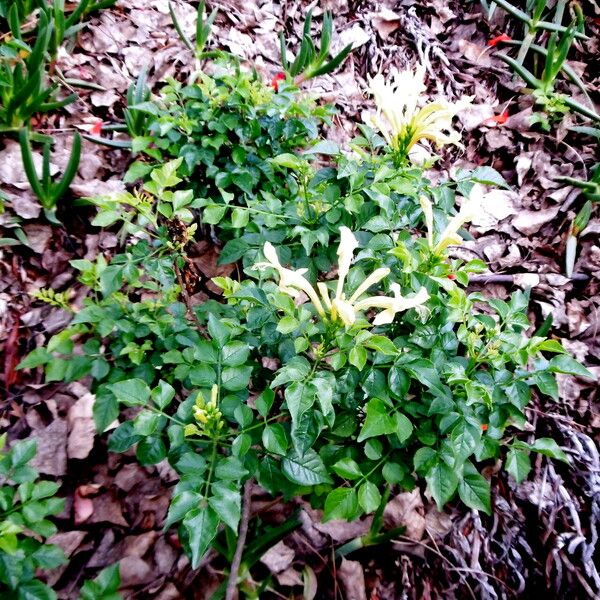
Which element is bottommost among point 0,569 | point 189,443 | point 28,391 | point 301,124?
point 28,391

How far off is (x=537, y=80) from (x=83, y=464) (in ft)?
8.60

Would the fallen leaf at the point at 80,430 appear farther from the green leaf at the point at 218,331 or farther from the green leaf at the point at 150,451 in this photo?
the green leaf at the point at 218,331

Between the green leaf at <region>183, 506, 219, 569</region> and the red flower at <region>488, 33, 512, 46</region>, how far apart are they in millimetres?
2749

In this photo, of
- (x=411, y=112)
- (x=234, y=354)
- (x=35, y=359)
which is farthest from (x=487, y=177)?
(x=35, y=359)

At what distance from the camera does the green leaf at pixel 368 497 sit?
93 centimetres

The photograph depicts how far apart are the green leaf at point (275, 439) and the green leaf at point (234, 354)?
0.15 meters

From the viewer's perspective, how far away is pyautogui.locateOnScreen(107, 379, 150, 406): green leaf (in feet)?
3.03

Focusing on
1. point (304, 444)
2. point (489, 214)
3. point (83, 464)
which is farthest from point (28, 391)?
point (489, 214)

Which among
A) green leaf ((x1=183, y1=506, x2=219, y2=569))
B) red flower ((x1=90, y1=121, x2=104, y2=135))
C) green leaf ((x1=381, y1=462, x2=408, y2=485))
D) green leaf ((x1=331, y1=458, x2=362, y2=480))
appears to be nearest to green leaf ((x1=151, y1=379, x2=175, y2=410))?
green leaf ((x1=183, y1=506, x2=219, y2=569))

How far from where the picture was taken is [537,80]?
2330mm

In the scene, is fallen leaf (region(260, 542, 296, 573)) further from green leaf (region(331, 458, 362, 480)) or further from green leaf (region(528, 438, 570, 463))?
green leaf (region(528, 438, 570, 463))

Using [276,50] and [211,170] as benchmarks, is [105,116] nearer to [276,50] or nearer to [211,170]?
[211,170]

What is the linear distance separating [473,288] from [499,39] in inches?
62.5

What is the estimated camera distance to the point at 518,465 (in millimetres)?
1021
